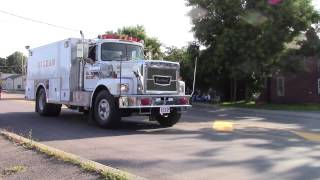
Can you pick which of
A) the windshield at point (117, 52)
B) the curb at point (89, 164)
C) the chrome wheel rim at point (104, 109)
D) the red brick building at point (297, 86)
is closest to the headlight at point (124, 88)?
the chrome wheel rim at point (104, 109)

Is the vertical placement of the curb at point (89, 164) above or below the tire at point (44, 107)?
below

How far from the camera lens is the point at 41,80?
19969mm

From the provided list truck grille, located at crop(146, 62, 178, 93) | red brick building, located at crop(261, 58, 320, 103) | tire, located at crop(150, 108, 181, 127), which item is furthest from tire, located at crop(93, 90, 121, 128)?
red brick building, located at crop(261, 58, 320, 103)

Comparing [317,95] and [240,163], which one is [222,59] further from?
[240,163]

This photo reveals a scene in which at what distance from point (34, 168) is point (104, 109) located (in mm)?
6532

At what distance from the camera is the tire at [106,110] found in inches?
580

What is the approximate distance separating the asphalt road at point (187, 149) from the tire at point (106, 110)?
0.27m

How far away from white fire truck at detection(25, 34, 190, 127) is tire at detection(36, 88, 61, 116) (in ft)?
1.56

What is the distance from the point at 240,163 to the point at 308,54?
3127cm

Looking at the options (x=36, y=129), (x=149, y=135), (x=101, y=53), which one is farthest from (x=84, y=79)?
(x=149, y=135)

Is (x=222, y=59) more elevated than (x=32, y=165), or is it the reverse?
(x=222, y=59)

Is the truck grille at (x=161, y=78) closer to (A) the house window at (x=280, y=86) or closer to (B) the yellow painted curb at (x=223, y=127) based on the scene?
(B) the yellow painted curb at (x=223, y=127)

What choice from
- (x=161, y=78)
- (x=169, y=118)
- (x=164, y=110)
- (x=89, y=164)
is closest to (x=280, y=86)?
(x=169, y=118)

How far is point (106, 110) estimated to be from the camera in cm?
1509
